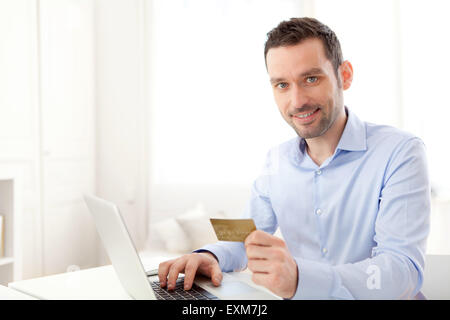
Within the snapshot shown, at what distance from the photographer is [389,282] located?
69 centimetres

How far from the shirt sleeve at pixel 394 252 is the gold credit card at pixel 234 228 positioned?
11cm

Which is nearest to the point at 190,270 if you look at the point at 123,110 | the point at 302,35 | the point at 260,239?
the point at 260,239

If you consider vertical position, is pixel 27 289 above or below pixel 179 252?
above

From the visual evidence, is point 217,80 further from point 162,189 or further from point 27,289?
point 27,289

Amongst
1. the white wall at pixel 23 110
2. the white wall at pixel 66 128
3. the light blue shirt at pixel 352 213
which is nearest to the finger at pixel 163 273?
the light blue shirt at pixel 352 213

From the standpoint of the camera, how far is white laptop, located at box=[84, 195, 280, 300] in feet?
1.97

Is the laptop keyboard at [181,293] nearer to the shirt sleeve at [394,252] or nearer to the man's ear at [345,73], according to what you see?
the shirt sleeve at [394,252]

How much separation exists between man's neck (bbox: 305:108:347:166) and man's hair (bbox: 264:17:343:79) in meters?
0.12

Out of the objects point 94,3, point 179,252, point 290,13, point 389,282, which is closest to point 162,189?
point 179,252

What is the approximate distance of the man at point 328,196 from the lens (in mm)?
684

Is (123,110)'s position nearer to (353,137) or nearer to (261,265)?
(353,137)

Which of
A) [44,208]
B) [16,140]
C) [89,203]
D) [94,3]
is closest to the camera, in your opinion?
[89,203]

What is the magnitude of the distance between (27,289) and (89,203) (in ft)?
0.64

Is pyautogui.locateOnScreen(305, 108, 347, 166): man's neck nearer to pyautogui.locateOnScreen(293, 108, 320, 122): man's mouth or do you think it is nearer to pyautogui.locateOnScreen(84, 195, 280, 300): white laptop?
pyautogui.locateOnScreen(293, 108, 320, 122): man's mouth
